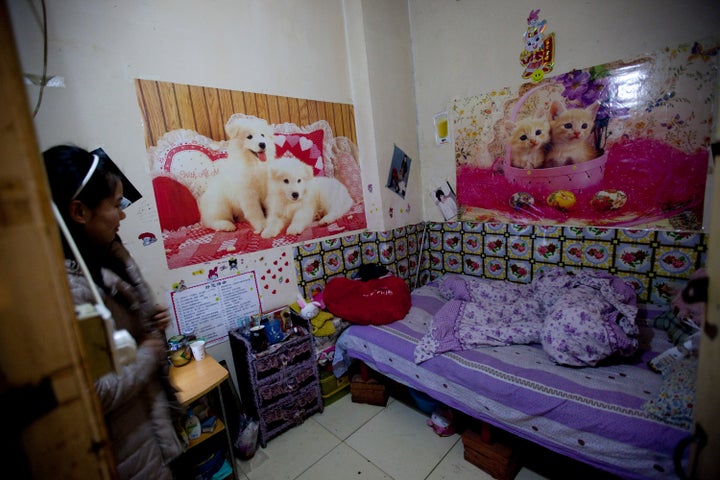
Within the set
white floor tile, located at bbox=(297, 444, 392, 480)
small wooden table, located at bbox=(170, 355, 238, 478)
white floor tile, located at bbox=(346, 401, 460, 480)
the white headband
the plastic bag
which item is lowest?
white floor tile, located at bbox=(346, 401, 460, 480)

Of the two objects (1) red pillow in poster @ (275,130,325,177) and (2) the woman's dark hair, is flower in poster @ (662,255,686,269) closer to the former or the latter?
(1) red pillow in poster @ (275,130,325,177)

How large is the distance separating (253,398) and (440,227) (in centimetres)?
212

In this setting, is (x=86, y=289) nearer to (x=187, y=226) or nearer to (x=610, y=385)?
Result: (x=187, y=226)

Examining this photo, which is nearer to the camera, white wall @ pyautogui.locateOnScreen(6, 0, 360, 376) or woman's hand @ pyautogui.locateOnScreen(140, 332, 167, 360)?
woman's hand @ pyautogui.locateOnScreen(140, 332, 167, 360)

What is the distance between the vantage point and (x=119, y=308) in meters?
0.92

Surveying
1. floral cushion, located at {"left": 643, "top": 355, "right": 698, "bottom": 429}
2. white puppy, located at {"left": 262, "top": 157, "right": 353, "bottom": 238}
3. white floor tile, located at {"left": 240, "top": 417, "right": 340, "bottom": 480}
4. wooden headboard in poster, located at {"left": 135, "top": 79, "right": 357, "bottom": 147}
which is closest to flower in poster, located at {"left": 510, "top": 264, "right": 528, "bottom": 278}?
floral cushion, located at {"left": 643, "top": 355, "right": 698, "bottom": 429}

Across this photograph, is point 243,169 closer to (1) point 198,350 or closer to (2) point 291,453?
(1) point 198,350

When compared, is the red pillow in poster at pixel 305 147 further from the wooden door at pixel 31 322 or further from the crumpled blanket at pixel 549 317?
the wooden door at pixel 31 322

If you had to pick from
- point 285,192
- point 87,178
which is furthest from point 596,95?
point 87,178

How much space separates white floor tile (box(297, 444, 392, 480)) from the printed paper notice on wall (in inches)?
38.7

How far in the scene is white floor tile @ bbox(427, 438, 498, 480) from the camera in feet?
5.31

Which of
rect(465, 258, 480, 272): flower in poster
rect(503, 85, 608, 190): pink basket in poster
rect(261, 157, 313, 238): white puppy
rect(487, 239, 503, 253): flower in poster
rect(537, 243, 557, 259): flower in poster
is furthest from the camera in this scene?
rect(465, 258, 480, 272): flower in poster

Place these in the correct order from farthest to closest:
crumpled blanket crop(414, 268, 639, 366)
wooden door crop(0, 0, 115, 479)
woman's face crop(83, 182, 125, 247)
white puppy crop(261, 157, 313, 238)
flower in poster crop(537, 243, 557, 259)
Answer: flower in poster crop(537, 243, 557, 259) → white puppy crop(261, 157, 313, 238) → crumpled blanket crop(414, 268, 639, 366) → woman's face crop(83, 182, 125, 247) → wooden door crop(0, 0, 115, 479)

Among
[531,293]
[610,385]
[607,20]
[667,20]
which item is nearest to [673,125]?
[667,20]
